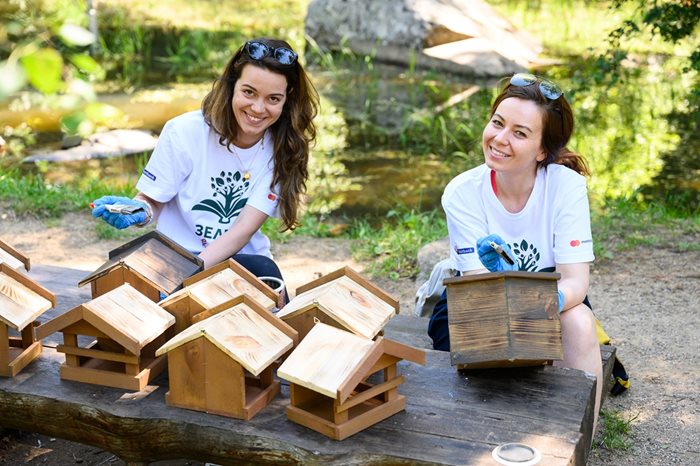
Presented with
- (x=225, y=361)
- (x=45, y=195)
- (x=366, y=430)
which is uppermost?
(x=225, y=361)

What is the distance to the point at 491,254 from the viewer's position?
251 centimetres

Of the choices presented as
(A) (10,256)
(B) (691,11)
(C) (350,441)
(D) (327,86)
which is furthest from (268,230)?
(D) (327,86)

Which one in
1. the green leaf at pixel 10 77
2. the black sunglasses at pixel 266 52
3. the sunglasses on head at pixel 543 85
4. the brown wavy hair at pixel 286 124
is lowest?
the brown wavy hair at pixel 286 124

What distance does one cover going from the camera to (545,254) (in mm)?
2811

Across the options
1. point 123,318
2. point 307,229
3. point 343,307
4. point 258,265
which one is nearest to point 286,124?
point 258,265

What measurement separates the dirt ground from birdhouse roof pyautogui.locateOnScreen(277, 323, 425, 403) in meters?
0.90

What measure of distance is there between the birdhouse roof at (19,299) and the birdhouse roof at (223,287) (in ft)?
1.11

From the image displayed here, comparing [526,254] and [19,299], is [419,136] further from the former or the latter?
[19,299]

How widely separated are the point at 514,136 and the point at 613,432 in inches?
40.5

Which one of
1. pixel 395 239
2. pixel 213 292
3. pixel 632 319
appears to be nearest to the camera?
pixel 213 292

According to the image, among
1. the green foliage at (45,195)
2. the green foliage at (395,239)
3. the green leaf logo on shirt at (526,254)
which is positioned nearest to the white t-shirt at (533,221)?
the green leaf logo on shirt at (526,254)

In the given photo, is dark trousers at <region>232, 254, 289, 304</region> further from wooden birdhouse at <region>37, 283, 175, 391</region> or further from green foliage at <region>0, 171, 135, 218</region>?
green foliage at <region>0, 171, 135, 218</region>

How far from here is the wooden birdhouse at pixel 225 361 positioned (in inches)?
82.2

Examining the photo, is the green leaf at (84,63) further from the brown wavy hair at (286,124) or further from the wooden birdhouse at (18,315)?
the brown wavy hair at (286,124)
